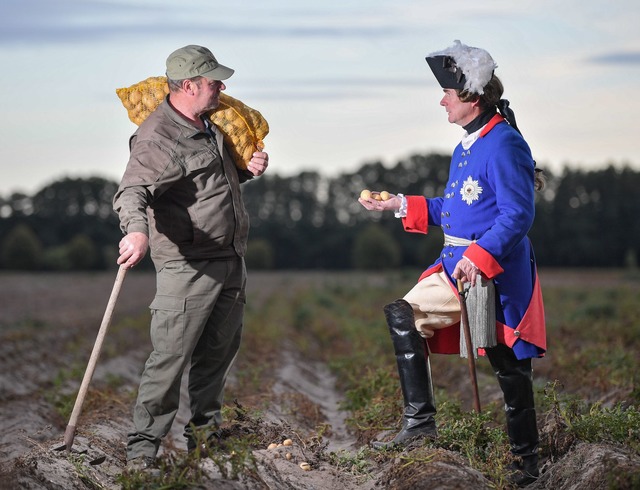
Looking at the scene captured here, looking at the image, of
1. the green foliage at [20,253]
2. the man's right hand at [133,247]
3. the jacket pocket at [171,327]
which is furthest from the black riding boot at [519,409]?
the green foliage at [20,253]

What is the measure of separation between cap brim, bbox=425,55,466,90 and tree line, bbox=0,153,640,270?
4255 cm

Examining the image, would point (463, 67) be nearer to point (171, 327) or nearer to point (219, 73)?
point (219, 73)

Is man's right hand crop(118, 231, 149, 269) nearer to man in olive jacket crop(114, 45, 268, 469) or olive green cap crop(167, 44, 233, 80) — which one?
man in olive jacket crop(114, 45, 268, 469)

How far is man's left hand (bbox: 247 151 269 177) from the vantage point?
213 inches

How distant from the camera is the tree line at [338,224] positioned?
2238 inches

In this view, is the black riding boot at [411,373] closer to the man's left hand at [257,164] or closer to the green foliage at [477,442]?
the green foliage at [477,442]

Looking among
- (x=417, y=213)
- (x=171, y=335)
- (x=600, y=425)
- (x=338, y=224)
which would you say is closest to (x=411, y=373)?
(x=417, y=213)

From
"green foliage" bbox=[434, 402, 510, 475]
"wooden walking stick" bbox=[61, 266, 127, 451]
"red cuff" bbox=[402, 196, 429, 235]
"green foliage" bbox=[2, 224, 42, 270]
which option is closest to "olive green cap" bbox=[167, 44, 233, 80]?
"wooden walking stick" bbox=[61, 266, 127, 451]

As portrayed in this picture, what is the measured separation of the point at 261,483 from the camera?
4746 mm

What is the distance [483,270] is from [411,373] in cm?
69

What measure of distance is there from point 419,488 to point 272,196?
2676 inches

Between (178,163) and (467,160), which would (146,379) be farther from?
(467,160)

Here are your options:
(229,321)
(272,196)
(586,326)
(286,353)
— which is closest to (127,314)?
(286,353)

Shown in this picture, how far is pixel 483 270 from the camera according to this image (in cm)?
498
